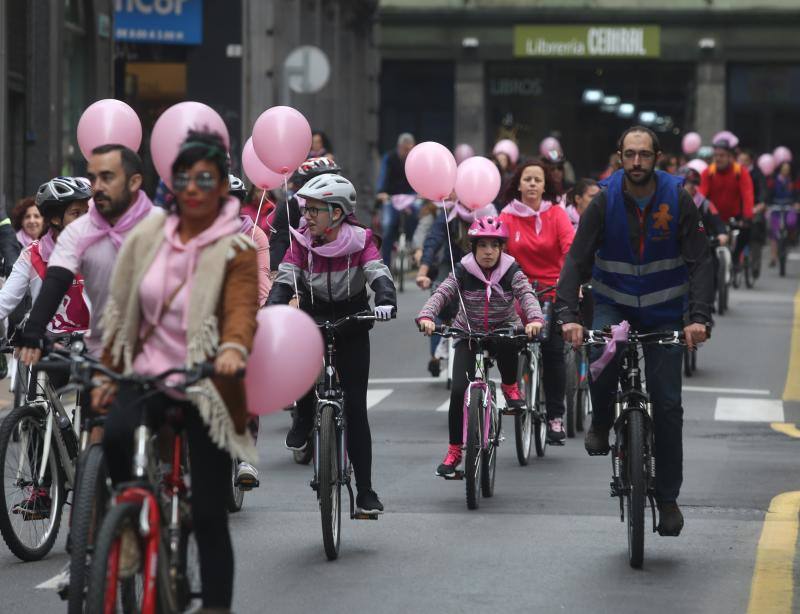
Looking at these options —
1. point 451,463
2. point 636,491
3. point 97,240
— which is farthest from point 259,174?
point 97,240

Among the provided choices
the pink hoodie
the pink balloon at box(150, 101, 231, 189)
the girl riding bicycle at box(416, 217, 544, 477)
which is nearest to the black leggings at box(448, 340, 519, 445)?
the girl riding bicycle at box(416, 217, 544, 477)

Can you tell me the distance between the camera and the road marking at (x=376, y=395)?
15203 mm

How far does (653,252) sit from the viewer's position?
8.48m

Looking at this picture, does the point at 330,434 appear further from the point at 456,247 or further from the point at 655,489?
the point at 456,247

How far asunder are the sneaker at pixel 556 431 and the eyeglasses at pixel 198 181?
677 cm

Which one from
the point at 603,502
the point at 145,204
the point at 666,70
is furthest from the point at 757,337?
the point at 666,70

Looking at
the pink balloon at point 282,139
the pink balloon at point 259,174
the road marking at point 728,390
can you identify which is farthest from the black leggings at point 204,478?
the road marking at point 728,390

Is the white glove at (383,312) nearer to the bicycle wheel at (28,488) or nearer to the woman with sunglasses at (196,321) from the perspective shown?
the bicycle wheel at (28,488)

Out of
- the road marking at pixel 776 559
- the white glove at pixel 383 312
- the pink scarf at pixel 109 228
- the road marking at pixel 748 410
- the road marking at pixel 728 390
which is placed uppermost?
the pink scarf at pixel 109 228

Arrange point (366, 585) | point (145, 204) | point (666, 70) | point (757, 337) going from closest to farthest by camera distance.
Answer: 1. point (145, 204)
2. point (366, 585)
3. point (757, 337)
4. point (666, 70)

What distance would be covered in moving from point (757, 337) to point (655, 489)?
12.8 m

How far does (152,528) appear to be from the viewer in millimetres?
5746

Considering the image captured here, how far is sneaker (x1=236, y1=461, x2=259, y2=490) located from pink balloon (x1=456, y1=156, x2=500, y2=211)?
3.93 metres

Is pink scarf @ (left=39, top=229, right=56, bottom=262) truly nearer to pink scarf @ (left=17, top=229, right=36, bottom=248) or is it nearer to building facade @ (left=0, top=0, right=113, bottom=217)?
pink scarf @ (left=17, top=229, right=36, bottom=248)
